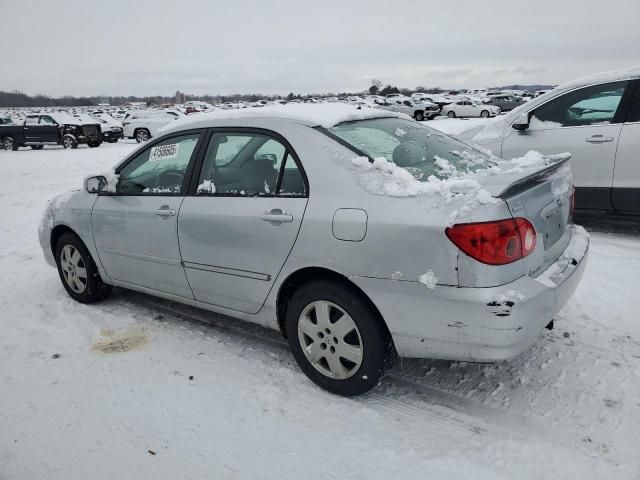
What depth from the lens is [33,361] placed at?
351 cm

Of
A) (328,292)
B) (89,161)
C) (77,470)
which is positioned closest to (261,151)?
(328,292)

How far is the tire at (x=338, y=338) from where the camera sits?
271cm

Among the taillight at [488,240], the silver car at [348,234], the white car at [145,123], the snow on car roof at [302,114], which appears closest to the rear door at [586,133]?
the silver car at [348,234]

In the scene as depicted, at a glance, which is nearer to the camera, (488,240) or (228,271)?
(488,240)

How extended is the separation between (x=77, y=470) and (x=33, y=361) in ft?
4.38

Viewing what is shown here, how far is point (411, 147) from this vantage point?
126 inches

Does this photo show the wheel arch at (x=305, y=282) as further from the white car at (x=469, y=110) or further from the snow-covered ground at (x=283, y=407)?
the white car at (x=469, y=110)

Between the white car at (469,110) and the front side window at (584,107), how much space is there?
29327mm

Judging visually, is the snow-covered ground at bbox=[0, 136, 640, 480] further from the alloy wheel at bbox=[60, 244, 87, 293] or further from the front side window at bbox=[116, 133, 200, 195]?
the front side window at bbox=[116, 133, 200, 195]

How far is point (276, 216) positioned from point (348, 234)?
1.69ft

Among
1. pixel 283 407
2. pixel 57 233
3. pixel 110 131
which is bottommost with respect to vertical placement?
pixel 283 407

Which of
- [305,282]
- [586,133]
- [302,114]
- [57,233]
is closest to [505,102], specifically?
[586,133]

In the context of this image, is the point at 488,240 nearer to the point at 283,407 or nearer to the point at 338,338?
the point at 338,338

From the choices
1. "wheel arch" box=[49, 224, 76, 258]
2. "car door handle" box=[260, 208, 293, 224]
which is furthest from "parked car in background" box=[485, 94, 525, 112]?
"car door handle" box=[260, 208, 293, 224]
